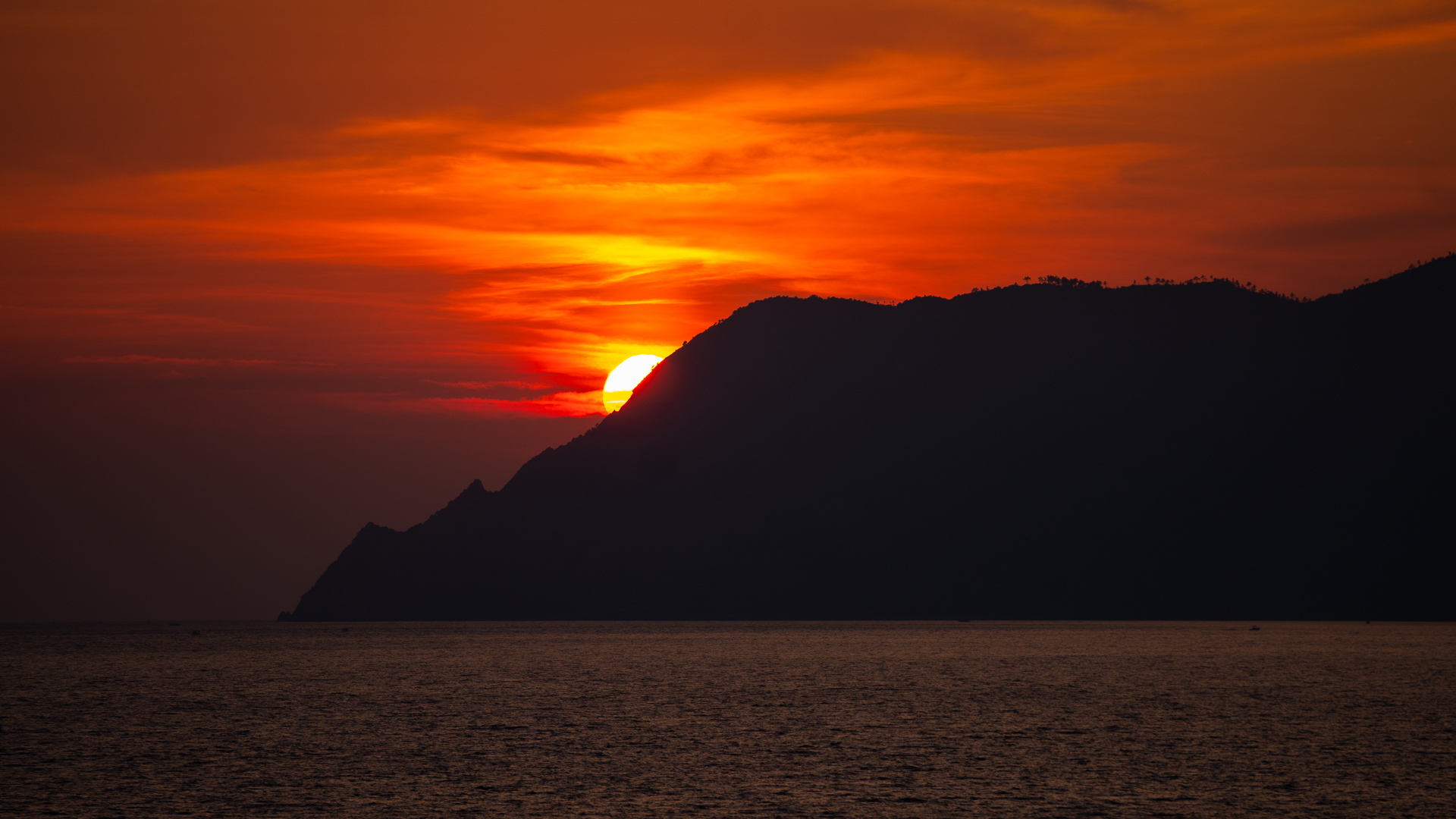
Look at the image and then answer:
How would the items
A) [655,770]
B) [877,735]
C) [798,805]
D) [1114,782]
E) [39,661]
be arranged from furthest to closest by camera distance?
1. [39,661]
2. [877,735]
3. [655,770]
4. [1114,782]
5. [798,805]

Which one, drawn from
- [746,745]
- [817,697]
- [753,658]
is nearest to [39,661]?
[753,658]

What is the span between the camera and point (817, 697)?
93.6 metres

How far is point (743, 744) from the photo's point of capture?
63.4 metres

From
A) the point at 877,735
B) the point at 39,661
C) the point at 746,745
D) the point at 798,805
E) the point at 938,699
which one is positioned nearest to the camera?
the point at 798,805

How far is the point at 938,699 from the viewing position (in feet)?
307

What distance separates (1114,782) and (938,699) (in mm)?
43996

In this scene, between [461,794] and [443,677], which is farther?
[443,677]

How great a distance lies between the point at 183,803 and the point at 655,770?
1829 cm

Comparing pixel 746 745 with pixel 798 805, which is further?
pixel 746 745

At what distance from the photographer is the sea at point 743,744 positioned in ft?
151

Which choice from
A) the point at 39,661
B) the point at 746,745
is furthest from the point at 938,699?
the point at 39,661

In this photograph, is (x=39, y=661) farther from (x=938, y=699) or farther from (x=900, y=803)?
(x=900, y=803)

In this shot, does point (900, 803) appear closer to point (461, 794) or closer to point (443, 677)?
point (461, 794)

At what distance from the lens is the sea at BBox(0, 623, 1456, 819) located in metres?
45.9
